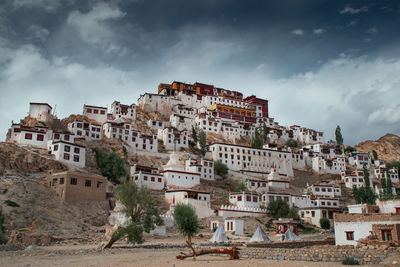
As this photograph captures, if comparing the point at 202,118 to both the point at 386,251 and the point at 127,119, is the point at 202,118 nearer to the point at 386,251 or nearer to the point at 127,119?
the point at 127,119

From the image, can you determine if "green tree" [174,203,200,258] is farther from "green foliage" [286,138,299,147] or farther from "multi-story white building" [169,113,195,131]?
"green foliage" [286,138,299,147]

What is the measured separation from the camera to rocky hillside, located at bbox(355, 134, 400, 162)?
11438 cm

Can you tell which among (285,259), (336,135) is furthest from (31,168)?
(336,135)

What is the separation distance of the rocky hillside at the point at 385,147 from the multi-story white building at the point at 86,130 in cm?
8224

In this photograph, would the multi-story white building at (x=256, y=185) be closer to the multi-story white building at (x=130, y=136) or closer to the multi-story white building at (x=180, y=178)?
the multi-story white building at (x=180, y=178)

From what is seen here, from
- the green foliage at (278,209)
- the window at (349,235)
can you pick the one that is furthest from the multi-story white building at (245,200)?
the window at (349,235)

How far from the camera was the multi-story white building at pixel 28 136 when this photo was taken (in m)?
58.8

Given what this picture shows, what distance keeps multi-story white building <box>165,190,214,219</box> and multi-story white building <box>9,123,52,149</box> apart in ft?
71.1

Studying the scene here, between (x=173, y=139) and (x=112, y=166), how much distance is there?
23.5m

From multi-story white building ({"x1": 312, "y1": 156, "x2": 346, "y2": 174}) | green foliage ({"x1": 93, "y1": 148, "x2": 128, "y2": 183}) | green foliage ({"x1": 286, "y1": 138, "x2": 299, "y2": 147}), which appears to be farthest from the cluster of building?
green foliage ({"x1": 93, "y1": 148, "x2": 128, "y2": 183})

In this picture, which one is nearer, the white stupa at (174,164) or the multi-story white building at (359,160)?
the white stupa at (174,164)

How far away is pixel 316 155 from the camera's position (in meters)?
95.1

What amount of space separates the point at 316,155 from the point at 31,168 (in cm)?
6846

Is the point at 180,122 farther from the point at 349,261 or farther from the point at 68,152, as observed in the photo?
the point at 349,261
